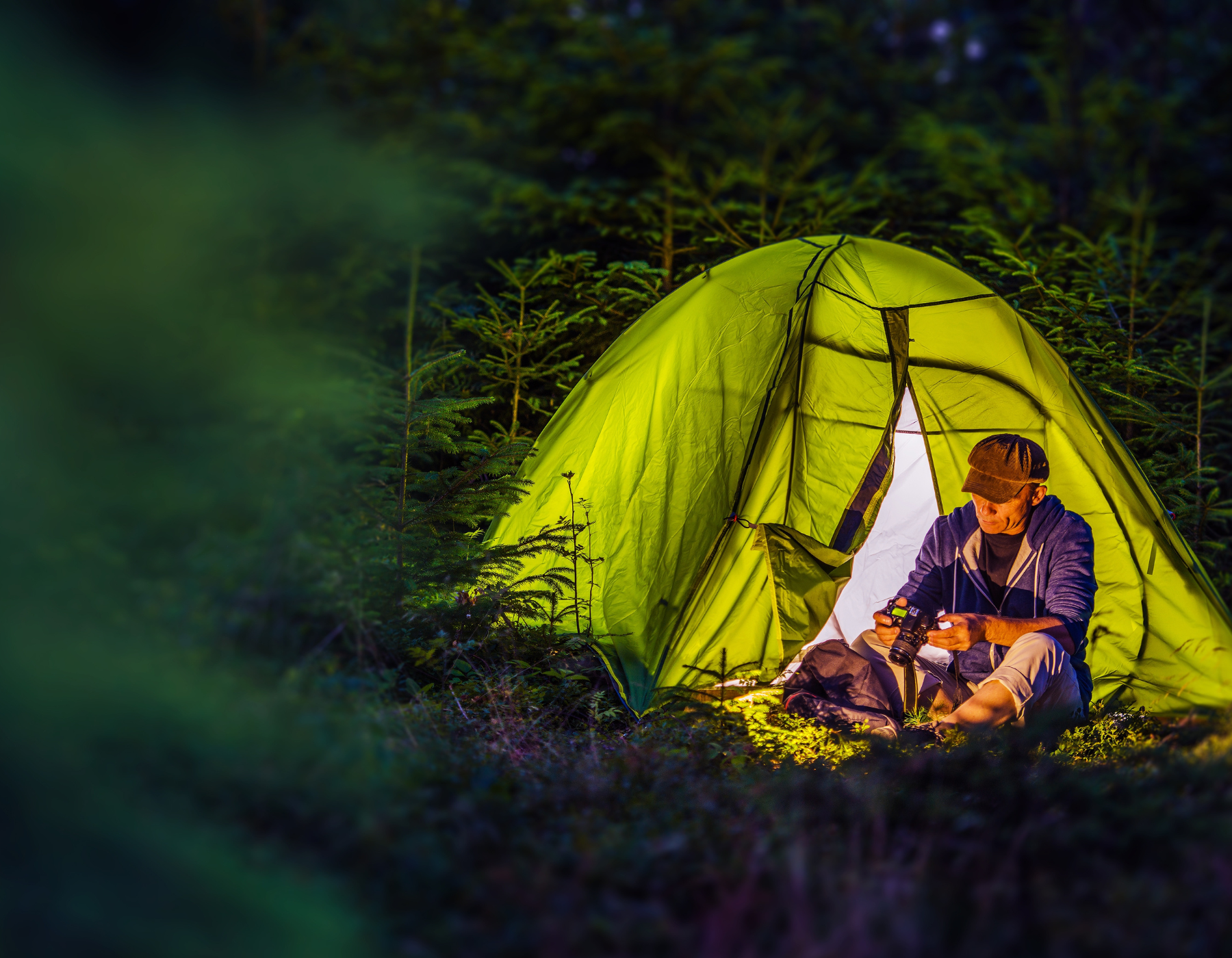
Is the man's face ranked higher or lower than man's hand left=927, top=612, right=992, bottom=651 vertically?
higher

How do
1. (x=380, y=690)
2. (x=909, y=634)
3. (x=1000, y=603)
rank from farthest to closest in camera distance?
1. (x=1000, y=603)
2. (x=909, y=634)
3. (x=380, y=690)

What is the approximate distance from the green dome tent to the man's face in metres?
0.45

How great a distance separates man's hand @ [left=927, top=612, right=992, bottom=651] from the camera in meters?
3.35

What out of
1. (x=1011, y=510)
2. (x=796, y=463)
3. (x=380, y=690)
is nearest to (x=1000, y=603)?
(x=1011, y=510)

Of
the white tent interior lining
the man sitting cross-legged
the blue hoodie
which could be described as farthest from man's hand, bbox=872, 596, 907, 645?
the white tent interior lining

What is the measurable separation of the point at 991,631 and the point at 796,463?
151cm

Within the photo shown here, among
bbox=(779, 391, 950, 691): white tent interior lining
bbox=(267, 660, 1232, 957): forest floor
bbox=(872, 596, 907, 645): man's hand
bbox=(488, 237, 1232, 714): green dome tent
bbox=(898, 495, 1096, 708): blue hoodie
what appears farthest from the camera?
bbox=(779, 391, 950, 691): white tent interior lining

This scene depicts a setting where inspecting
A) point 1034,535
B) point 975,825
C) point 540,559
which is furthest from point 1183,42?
point 975,825

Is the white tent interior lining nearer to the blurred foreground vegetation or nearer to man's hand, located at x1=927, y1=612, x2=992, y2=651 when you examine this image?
the blurred foreground vegetation

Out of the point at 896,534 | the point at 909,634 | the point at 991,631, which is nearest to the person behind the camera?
the point at 991,631

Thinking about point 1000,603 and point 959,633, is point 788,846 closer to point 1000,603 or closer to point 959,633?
point 959,633

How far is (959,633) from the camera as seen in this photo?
132 inches

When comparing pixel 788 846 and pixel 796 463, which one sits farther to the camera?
pixel 796 463

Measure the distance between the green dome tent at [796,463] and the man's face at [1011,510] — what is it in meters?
0.45
